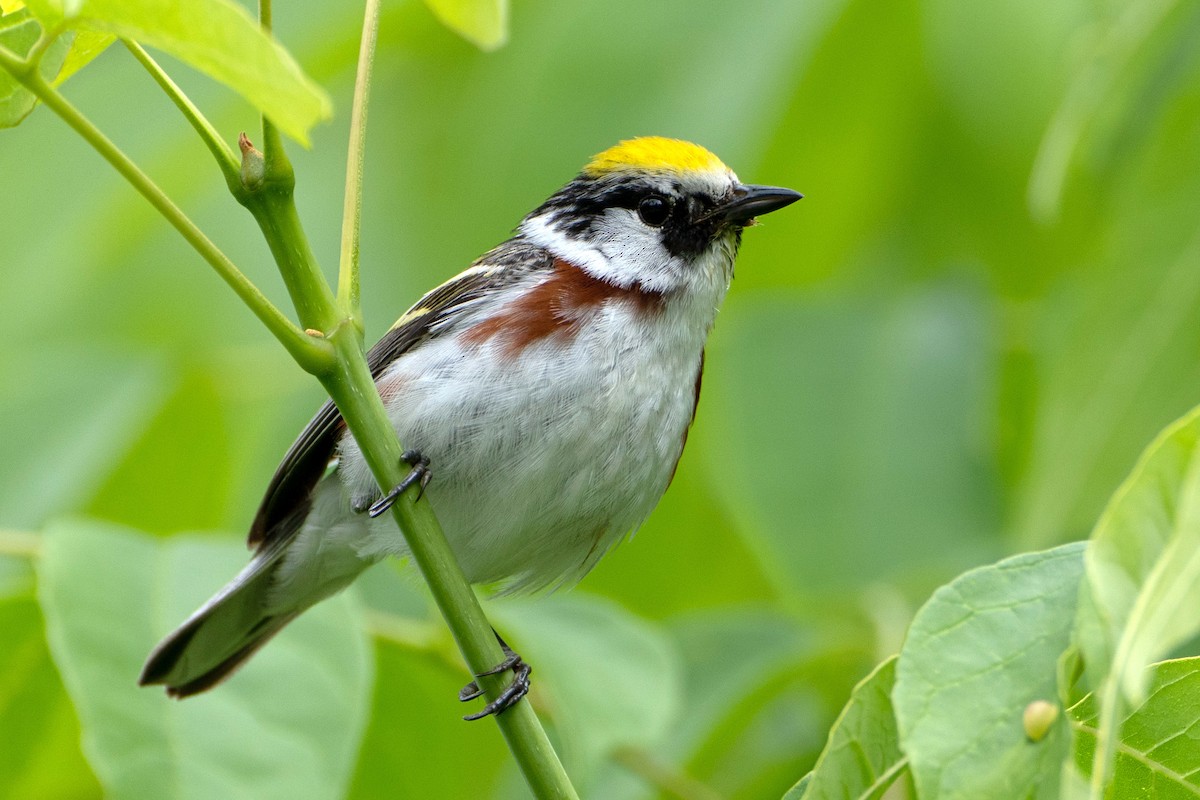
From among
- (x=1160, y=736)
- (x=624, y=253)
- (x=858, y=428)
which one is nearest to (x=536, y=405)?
(x=624, y=253)

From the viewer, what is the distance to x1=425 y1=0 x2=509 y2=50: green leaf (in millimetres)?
1604

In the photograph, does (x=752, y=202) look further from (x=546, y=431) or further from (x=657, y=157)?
(x=546, y=431)

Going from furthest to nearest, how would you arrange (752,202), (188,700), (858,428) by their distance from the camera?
(858,428), (752,202), (188,700)

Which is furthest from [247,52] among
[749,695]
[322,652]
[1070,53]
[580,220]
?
[1070,53]

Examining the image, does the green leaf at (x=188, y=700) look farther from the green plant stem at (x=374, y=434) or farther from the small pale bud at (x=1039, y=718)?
the small pale bud at (x=1039, y=718)

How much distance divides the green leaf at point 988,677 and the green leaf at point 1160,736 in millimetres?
153

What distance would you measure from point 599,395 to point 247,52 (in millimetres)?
1560

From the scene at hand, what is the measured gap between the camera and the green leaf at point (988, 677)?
1264 mm

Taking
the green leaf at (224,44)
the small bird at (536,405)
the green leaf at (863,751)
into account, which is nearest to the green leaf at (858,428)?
the small bird at (536,405)

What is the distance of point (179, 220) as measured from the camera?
1456 millimetres

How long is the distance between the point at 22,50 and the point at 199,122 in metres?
0.22

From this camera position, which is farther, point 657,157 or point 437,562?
point 657,157

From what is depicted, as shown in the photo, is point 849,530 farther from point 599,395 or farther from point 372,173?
point 372,173

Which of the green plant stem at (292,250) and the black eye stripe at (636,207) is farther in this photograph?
the black eye stripe at (636,207)
